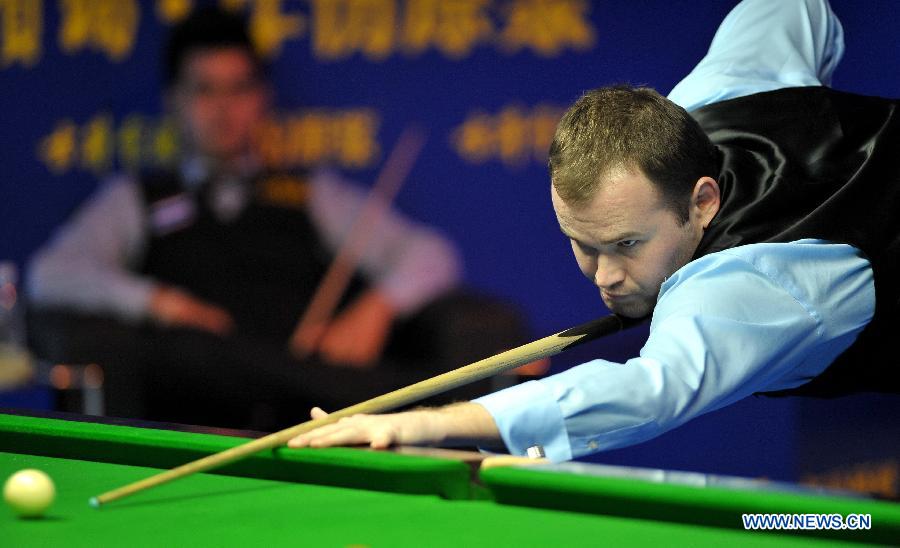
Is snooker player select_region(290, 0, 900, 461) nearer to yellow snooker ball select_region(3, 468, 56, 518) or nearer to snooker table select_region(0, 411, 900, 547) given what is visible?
snooker table select_region(0, 411, 900, 547)

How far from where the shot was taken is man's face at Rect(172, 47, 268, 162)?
5.64 metres

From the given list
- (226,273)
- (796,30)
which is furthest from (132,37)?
(796,30)

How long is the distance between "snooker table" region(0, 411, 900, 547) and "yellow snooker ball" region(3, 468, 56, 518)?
0.06 ft

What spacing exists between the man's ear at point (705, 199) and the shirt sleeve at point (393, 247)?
8.46 feet

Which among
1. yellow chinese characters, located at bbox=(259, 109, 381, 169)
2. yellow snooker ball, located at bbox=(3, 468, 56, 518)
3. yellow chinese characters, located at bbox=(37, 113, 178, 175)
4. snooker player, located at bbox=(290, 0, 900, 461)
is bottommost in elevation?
yellow snooker ball, located at bbox=(3, 468, 56, 518)

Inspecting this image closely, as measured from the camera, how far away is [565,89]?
4.82 metres

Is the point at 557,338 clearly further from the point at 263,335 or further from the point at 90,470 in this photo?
the point at 263,335

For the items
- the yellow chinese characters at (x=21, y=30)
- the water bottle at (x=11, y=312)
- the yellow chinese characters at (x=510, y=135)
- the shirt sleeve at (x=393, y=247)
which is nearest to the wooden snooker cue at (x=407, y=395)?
the yellow chinese characters at (x=510, y=135)

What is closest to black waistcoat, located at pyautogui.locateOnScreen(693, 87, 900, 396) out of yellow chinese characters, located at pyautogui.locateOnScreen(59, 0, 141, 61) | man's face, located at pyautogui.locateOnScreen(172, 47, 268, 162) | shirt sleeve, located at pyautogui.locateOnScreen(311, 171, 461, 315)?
shirt sleeve, located at pyautogui.locateOnScreen(311, 171, 461, 315)

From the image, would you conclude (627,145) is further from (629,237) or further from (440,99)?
(440,99)

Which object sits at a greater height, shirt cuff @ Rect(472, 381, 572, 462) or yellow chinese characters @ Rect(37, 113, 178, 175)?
yellow chinese characters @ Rect(37, 113, 178, 175)

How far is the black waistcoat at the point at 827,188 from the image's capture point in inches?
97.0

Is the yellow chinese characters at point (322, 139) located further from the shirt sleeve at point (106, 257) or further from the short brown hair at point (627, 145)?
the short brown hair at point (627, 145)

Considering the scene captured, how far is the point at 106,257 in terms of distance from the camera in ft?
19.4
